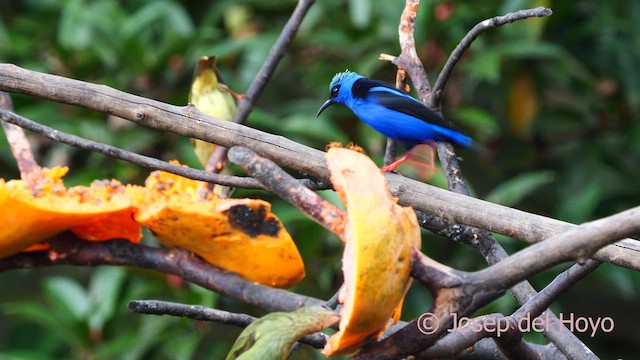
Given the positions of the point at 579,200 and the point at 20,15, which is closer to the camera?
the point at 579,200

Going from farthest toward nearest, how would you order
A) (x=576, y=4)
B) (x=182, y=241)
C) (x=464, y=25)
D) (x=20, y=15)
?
(x=20, y=15) < (x=576, y=4) < (x=464, y=25) < (x=182, y=241)

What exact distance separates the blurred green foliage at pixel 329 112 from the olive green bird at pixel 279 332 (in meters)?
1.87

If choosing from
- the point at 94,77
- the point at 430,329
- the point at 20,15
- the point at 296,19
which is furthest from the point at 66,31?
the point at 430,329

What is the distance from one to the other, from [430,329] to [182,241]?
2.37ft

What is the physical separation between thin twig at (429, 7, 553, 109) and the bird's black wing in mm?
30

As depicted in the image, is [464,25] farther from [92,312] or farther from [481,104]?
[92,312]

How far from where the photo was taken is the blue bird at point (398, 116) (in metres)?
1.67

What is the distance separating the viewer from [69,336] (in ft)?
9.61

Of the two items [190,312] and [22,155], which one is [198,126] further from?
[22,155]

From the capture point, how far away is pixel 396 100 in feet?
5.61

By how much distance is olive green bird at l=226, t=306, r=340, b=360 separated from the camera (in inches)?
32.4

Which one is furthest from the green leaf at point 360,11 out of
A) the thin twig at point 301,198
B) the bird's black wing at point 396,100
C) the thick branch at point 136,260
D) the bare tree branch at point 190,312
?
the thin twig at point 301,198

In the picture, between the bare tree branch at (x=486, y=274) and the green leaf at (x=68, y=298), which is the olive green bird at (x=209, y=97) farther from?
the green leaf at (x=68, y=298)

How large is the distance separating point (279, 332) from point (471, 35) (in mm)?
796
